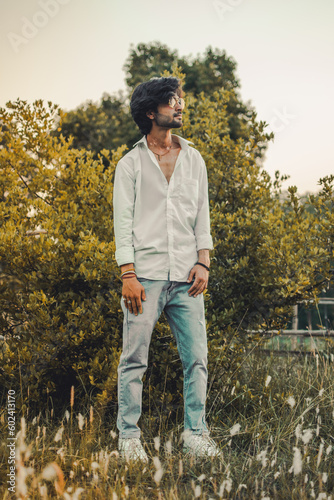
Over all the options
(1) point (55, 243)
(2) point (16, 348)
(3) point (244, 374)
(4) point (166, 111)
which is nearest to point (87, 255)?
(1) point (55, 243)

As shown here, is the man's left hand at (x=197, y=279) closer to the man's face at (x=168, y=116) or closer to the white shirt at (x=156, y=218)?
the white shirt at (x=156, y=218)

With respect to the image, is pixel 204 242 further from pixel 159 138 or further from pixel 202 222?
pixel 159 138

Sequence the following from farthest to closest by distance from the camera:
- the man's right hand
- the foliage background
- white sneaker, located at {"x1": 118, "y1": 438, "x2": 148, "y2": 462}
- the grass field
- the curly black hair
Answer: the foliage background
the curly black hair
the man's right hand
white sneaker, located at {"x1": 118, "y1": 438, "x2": 148, "y2": 462}
the grass field

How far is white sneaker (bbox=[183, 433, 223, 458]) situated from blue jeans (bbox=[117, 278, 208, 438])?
0.04 metres

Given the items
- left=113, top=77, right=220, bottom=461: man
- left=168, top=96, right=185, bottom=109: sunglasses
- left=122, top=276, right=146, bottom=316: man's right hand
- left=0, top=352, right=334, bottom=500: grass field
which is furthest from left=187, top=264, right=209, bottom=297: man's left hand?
left=168, top=96, right=185, bottom=109: sunglasses

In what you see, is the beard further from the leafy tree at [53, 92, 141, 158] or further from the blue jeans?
the leafy tree at [53, 92, 141, 158]

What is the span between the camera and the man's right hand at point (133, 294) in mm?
2574

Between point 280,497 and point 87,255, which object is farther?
point 87,255

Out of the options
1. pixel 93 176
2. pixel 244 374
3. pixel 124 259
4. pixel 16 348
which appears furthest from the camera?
pixel 93 176

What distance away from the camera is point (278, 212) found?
4.39 metres

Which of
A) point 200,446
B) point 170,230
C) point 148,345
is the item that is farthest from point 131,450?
point 170,230

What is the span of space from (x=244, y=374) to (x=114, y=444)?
4.53 feet

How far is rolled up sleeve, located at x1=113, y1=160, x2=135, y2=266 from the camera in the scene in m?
2.64

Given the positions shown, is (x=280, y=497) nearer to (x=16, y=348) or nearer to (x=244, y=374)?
(x=244, y=374)
